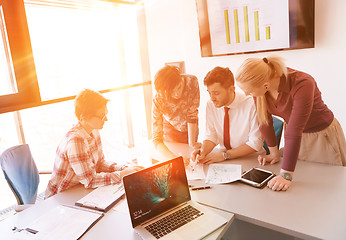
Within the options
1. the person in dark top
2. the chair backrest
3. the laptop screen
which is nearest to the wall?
the person in dark top

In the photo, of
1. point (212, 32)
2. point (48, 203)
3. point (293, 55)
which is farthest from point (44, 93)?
point (293, 55)

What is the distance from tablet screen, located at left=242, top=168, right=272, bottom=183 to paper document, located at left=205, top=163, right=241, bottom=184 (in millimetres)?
51

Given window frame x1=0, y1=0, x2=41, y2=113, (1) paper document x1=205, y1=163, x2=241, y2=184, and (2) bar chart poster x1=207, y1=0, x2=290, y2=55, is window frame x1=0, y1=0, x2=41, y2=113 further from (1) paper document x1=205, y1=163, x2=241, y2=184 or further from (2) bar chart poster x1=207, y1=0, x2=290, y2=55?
(2) bar chart poster x1=207, y1=0, x2=290, y2=55

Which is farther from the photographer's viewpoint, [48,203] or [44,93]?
[44,93]

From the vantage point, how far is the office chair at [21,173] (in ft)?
5.49

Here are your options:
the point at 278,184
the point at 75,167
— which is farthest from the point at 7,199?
the point at 278,184

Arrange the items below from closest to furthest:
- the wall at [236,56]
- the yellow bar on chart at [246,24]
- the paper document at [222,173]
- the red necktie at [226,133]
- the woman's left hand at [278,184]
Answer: the woman's left hand at [278,184]
the paper document at [222,173]
the red necktie at [226,133]
the wall at [236,56]
the yellow bar on chart at [246,24]

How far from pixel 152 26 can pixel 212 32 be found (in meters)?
0.91

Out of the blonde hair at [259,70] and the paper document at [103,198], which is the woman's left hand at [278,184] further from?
the paper document at [103,198]

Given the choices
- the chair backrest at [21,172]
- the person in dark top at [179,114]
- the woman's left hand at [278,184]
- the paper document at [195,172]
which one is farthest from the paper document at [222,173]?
the chair backrest at [21,172]

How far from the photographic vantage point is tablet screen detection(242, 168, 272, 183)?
4.75 feet

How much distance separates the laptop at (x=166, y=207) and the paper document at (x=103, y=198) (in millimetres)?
240

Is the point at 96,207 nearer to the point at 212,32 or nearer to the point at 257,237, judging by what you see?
the point at 257,237

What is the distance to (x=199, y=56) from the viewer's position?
10.1ft
